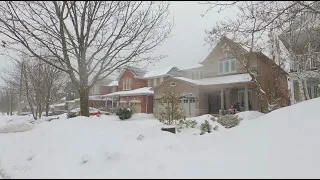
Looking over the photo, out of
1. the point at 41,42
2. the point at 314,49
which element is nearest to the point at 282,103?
the point at 314,49

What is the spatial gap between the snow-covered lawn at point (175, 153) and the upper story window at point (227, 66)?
20.7 meters

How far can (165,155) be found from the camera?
5.69m

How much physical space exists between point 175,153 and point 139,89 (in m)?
32.4

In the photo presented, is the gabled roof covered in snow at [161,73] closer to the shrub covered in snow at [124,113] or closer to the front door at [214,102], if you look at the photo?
the front door at [214,102]

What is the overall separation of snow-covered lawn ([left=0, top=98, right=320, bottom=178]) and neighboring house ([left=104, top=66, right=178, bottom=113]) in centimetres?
2380

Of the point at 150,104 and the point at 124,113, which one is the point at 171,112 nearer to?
the point at 124,113

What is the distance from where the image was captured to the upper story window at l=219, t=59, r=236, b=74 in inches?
1118

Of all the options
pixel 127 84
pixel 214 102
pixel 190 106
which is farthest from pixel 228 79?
pixel 127 84

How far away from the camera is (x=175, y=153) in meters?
5.94

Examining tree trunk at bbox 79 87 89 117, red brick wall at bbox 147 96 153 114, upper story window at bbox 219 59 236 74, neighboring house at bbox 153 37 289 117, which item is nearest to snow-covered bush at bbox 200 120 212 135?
tree trunk at bbox 79 87 89 117

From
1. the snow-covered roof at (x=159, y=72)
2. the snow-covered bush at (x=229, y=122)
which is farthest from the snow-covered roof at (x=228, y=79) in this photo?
the snow-covered bush at (x=229, y=122)

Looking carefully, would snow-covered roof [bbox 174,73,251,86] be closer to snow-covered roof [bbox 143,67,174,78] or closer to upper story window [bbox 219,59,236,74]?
upper story window [bbox 219,59,236,74]

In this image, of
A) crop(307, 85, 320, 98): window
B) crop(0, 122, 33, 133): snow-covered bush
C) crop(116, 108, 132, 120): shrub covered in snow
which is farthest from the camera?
crop(116, 108, 132, 120): shrub covered in snow

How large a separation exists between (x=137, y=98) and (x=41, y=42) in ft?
78.9
